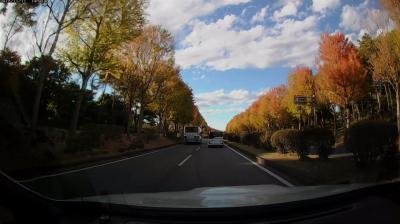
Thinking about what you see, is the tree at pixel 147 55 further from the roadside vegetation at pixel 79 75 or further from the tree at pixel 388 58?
the tree at pixel 388 58

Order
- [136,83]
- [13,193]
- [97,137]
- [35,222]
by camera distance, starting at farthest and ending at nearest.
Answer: [136,83] → [97,137] → [35,222] → [13,193]

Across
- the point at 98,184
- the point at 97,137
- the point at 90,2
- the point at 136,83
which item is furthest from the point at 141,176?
the point at 136,83

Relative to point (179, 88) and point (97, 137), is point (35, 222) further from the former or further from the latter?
point (179, 88)

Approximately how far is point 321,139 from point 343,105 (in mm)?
27404

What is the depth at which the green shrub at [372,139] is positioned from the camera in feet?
38.4

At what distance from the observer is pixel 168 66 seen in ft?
157

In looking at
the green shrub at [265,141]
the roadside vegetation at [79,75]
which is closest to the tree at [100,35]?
the roadside vegetation at [79,75]

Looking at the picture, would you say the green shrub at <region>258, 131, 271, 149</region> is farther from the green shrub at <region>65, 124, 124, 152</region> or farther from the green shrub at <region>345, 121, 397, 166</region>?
the green shrub at <region>345, 121, 397, 166</region>

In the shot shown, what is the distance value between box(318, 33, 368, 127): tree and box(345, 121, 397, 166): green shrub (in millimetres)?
28330

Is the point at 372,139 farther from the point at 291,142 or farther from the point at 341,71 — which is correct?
the point at 341,71

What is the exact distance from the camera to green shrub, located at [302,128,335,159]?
655 inches

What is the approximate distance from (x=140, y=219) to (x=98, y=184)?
9.27 m

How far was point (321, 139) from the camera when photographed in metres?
16.8

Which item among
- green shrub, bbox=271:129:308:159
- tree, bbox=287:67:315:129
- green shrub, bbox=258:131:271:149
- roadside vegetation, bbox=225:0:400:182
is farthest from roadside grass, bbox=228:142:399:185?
tree, bbox=287:67:315:129
